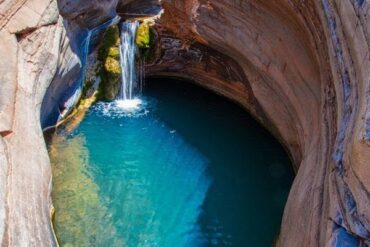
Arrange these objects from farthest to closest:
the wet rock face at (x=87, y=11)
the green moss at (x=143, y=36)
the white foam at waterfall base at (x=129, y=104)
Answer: the green moss at (x=143, y=36), the white foam at waterfall base at (x=129, y=104), the wet rock face at (x=87, y=11)

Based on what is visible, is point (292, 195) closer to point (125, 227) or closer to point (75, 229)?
point (125, 227)

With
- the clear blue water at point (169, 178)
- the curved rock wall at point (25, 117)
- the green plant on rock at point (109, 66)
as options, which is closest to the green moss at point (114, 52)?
the green plant on rock at point (109, 66)

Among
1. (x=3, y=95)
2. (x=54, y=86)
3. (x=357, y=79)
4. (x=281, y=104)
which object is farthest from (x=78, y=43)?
(x=357, y=79)

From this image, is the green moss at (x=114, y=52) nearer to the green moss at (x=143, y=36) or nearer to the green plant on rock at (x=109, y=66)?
the green plant on rock at (x=109, y=66)

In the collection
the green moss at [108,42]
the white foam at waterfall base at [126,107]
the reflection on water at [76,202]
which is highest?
the green moss at [108,42]

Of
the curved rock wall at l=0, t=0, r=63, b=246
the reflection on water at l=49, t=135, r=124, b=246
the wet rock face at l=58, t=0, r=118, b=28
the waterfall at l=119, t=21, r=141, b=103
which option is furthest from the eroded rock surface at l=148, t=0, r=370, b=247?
the curved rock wall at l=0, t=0, r=63, b=246

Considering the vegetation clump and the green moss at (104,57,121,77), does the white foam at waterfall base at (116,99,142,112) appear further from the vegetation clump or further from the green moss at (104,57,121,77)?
the vegetation clump

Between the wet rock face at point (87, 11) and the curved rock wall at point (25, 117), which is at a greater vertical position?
the wet rock face at point (87, 11)
